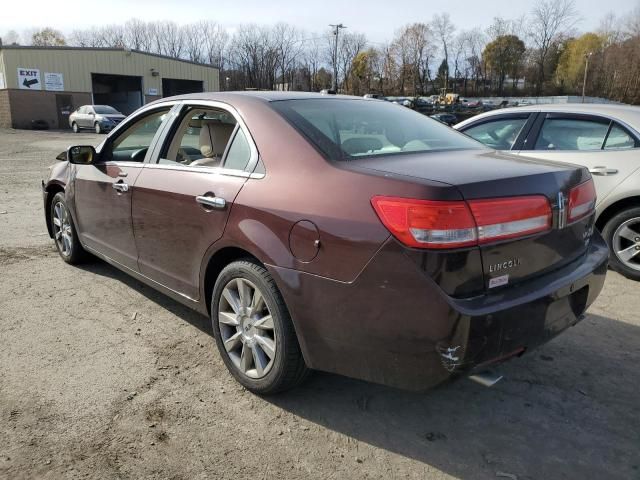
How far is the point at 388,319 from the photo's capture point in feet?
7.28

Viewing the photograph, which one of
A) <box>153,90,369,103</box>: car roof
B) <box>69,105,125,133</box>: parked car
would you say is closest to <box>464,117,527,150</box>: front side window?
<box>153,90,369,103</box>: car roof

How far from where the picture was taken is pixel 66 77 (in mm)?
37188

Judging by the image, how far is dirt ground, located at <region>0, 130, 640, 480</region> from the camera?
239 centimetres

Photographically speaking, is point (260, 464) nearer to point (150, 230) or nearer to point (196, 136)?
point (150, 230)

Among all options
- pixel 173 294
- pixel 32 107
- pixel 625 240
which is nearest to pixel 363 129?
pixel 173 294

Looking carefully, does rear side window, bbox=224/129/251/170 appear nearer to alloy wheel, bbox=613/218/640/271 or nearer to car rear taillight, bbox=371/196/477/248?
car rear taillight, bbox=371/196/477/248

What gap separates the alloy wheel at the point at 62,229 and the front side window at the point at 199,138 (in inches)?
76.1

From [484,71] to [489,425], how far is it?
96.0 meters

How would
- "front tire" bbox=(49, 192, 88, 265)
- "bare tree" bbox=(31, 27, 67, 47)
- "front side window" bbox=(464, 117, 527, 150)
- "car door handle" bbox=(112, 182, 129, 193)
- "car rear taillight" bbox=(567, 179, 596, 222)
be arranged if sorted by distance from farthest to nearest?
"bare tree" bbox=(31, 27, 67, 47)
"front side window" bbox=(464, 117, 527, 150)
"front tire" bbox=(49, 192, 88, 265)
"car door handle" bbox=(112, 182, 129, 193)
"car rear taillight" bbox=(567, 179, 596, 222)

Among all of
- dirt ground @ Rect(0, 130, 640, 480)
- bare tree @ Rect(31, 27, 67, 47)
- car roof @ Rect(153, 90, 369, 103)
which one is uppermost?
bare tree @ Rect(31, 27, 67, 47)

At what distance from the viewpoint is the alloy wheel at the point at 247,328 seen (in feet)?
9.18

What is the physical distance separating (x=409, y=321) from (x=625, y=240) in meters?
3.74

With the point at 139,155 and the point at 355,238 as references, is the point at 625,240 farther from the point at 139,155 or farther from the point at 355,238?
the point at 139,155

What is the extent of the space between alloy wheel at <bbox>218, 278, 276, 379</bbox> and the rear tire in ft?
12.3
